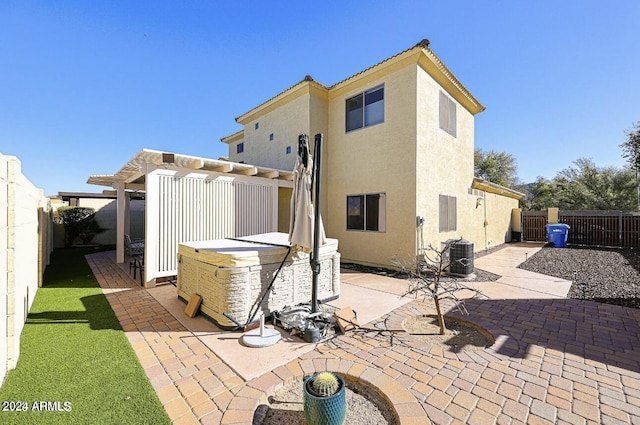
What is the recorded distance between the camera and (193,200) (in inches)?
300

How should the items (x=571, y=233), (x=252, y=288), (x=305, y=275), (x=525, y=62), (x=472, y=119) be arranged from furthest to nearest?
1. (x=571, y=233)
2. (x=472, y=119)
3. (x=525, y=62)
4. (x=305, y=275)
5. (x=252, y=288)

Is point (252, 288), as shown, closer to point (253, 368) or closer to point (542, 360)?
point (253, 368)

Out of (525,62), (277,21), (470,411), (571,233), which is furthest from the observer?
(571,233)

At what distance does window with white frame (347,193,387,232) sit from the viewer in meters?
9.47

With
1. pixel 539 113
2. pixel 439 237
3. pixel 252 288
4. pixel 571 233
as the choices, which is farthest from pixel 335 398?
pixel 571 233

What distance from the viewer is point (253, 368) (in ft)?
10.5

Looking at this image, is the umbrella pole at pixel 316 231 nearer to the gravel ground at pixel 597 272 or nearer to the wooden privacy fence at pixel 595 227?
the gravel ground at pixel 597 272

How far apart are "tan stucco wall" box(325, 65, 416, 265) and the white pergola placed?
93.8 inches

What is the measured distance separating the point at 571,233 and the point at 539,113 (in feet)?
25.9

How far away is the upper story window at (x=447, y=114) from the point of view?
395 inches

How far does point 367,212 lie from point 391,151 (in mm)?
2372

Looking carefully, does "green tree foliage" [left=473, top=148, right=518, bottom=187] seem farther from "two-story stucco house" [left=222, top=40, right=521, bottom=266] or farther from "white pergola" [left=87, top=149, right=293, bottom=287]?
"white pergola" [left=87, top=149, right=293, bottom=287]

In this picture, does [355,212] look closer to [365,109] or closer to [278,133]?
[365,109]

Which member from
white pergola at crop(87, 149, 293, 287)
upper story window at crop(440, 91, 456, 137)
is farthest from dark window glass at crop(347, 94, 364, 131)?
white pergola at crop(87, 149, 293, 287)
